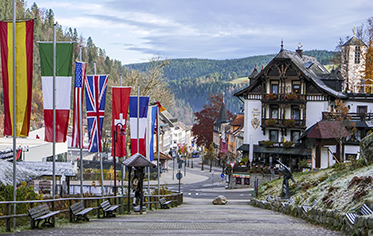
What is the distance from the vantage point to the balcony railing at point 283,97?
59312 mm

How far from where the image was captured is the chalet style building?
193 ft

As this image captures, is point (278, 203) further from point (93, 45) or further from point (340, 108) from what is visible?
point (93, 45)

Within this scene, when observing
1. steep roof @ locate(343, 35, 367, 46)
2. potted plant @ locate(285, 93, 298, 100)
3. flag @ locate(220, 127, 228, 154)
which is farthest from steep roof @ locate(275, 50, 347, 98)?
flag @ locate(220, 127, 228, 154)

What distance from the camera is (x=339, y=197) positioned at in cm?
1869

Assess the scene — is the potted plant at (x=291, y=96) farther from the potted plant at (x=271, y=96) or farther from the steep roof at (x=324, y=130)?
the steep roof at (x=324, y=130)

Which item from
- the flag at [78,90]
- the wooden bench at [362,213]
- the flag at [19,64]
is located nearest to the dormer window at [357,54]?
the flag at [78,90]

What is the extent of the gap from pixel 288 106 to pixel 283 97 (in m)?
1.27

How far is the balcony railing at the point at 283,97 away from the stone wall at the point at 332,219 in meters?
33.8

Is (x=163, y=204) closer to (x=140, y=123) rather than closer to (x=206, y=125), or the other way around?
(x=140, y=123)

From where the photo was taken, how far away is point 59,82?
18781 millimetres

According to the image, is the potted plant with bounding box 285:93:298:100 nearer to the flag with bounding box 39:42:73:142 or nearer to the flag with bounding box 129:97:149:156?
the flag with bounding box 129:97:149:156

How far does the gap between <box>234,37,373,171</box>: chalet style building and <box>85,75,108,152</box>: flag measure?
34.9 meters

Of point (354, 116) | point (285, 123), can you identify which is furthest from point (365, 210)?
point (285, 123)

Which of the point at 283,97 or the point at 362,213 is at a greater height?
the point at 283,97
